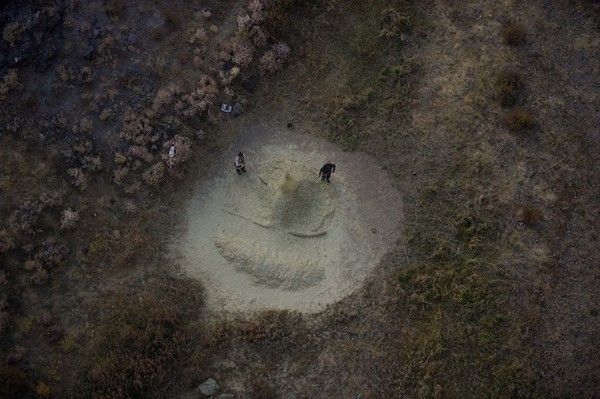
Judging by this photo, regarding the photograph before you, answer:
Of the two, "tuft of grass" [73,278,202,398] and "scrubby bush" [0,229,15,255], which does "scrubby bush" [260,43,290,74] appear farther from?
"scrubby bush" [0,229,15,255]

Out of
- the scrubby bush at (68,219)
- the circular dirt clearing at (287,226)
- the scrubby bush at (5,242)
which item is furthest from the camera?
the scrubby bush at (68,219)

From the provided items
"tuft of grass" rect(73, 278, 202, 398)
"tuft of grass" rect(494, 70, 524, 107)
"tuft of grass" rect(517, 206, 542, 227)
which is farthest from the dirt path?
"tuft of grass" rect(494, 70, 524, 107)

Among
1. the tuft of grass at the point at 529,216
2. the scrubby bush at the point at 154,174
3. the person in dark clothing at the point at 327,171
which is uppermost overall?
the tuft of grass at the point at 529,216

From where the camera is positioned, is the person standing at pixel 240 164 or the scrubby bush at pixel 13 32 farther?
the scrubby bush at pixel 13 32

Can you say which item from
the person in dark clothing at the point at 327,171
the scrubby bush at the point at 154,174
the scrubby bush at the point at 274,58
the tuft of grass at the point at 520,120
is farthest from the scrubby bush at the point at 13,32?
the tuft of grass at the point at 520,120

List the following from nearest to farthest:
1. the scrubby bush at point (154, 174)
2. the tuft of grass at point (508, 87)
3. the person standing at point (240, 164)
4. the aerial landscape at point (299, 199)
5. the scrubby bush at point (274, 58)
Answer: the aerial landscape at point (299, 199)
the person standing at point (240, 164)
the scrubby bush at point (154, 174)
the tuft of grass at point (508, 87)
the scrubby bush at point (274, 58)

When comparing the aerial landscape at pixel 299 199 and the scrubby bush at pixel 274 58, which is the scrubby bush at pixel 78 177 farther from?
the scrubby bush at pixel 274 58

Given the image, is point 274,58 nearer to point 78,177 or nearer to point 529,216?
point 78,177

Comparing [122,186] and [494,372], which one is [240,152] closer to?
[122,186]
